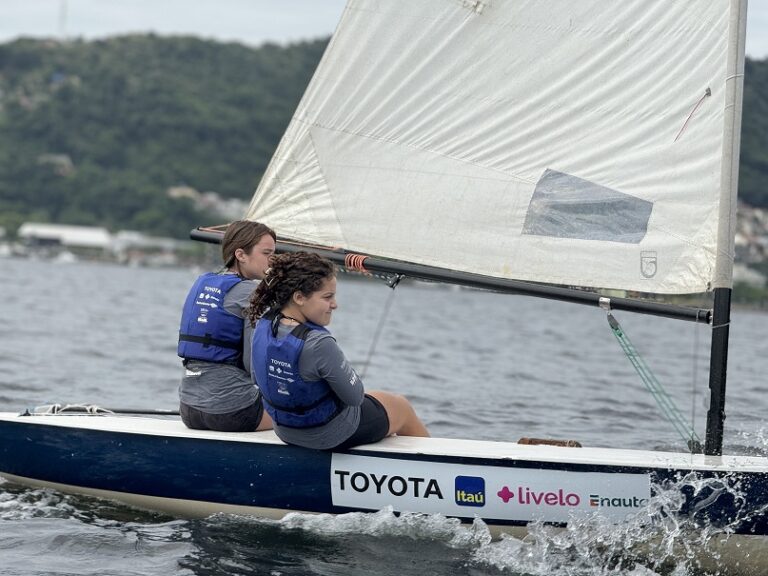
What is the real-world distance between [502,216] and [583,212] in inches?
16.4

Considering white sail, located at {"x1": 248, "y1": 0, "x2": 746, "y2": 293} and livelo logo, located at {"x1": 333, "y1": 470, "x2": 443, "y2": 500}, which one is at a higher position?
white sail, located at {"x1": 248, "y1": 0, "x2": 746, "y2": 293}

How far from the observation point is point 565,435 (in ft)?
30.8

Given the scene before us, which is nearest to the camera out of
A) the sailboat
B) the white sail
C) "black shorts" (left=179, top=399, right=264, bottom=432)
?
the sailboat

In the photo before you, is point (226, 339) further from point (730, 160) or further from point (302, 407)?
point (730, 160)

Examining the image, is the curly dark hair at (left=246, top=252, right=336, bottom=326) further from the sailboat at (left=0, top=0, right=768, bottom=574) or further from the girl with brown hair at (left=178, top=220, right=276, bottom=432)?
the sailboat at (left=0, top=0, right=768, bottom=574)

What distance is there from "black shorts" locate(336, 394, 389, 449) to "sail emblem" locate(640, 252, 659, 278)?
147 centimetres

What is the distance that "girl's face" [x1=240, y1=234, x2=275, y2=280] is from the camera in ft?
19.2

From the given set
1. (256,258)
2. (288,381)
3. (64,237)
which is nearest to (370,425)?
(288,381)

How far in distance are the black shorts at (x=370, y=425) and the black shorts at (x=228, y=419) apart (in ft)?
1.77

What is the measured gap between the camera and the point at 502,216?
634cm

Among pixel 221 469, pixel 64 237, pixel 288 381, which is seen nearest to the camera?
pixel 288 381

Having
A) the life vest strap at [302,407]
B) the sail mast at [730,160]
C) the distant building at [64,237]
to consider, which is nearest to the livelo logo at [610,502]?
the sail mast at [730,160]

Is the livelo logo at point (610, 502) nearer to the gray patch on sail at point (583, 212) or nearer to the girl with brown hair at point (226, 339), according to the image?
the gray patch on sail at point (583, 212)

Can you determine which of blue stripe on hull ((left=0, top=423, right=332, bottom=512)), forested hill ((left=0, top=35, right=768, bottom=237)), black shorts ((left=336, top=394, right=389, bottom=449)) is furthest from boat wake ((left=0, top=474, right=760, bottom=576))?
forested hill ((left=0, top=35, right=768, bottom=237))
